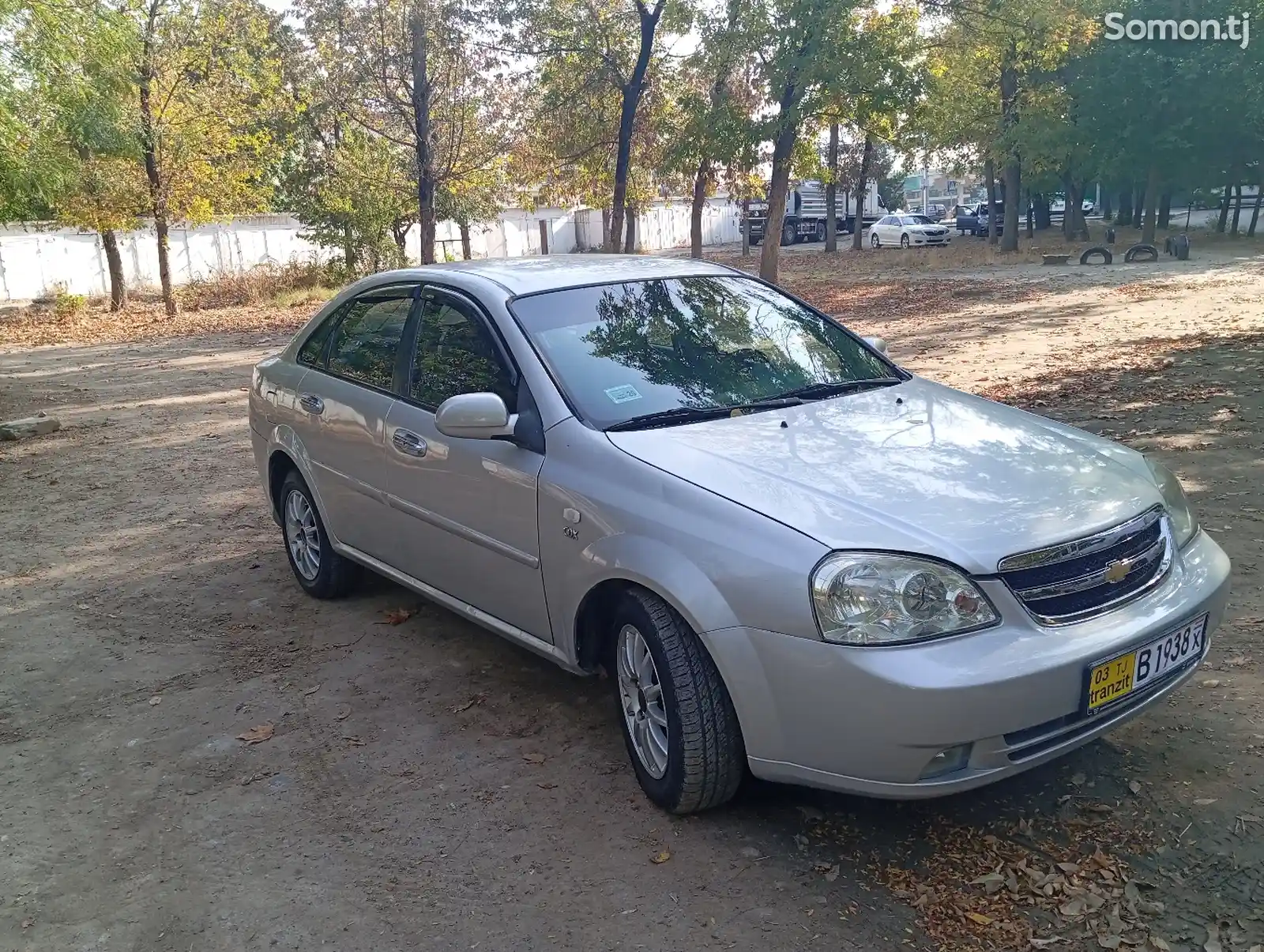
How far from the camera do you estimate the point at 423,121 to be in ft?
72.8

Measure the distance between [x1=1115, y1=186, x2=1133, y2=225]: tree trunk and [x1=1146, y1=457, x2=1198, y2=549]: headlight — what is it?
46.0 m

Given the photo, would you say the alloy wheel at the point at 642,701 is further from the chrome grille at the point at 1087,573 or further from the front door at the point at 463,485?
the chrome grille at the point at 1087,573

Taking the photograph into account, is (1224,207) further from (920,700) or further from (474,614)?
(920,700)

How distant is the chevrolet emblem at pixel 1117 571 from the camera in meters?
3.12

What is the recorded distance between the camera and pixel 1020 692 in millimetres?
2818

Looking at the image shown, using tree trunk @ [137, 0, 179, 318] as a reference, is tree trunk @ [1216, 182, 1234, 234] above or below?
below

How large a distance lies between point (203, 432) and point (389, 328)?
680 cm

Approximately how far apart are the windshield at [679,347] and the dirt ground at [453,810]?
4.28ft

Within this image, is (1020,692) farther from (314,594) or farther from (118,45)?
(118,45)

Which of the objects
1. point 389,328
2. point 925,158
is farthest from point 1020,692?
point 925,158

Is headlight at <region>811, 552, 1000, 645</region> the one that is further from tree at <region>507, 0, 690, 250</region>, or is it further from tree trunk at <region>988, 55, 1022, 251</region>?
tree trunk at <region>988, 55, 1022, 251</region>

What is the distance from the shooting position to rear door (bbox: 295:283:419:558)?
4.80 meters

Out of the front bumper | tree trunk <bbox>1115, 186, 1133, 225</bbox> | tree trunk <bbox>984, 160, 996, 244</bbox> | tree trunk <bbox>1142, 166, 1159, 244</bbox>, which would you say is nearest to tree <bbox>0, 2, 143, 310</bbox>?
the front bumper

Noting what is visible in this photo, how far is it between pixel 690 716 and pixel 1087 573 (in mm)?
1209
